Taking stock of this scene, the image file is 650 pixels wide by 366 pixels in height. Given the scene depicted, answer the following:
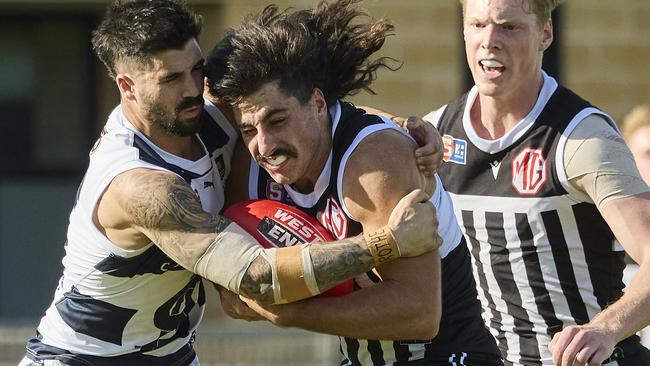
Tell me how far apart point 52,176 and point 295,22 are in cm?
655

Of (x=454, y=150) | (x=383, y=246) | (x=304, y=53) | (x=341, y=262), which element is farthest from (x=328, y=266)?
(x=454, y=150)

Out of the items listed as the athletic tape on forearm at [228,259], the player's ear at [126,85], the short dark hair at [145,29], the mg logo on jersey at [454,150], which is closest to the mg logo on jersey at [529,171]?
the mg logo on jersey at [454,150]

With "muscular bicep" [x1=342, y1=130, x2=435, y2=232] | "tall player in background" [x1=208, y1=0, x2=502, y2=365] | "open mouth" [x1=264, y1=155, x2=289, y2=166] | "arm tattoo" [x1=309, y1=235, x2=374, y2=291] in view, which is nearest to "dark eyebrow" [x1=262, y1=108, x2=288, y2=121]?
"tall player in background" [x1=208, y1=0, x2=502, y2=365]

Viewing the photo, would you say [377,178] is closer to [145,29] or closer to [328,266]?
[328,266]

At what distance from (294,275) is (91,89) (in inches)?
271

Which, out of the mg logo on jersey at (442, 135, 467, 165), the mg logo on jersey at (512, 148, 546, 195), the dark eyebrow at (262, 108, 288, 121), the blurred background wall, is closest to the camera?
the dark eyebrow at (262, 108, 288, 121)

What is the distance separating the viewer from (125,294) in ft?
17.9

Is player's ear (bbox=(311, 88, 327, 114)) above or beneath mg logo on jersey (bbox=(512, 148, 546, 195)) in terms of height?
above

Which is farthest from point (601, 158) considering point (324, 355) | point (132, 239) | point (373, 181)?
point (324, 355)

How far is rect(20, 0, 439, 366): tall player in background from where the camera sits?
5.03 metres

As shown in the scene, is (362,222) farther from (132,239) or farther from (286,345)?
(286,345)

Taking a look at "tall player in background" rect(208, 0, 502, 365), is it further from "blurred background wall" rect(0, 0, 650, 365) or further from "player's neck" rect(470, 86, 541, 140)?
"blurred background wall" rect(0, 0, 650, 365)

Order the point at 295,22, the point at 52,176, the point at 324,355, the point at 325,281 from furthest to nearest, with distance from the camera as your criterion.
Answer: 1. the point at 52,176
2. the point at 324,355
3. the point at 295,22
4. the point at 325,281

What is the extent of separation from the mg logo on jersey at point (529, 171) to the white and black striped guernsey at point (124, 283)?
3.55 feet
